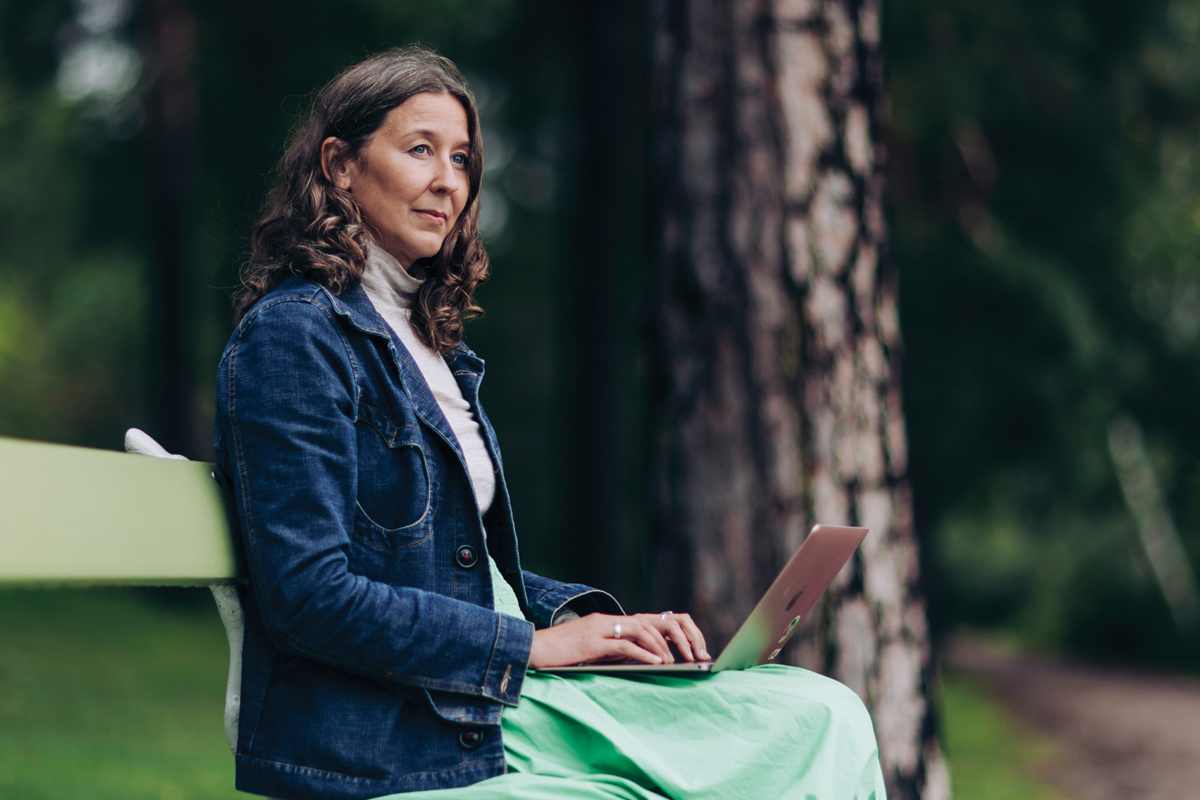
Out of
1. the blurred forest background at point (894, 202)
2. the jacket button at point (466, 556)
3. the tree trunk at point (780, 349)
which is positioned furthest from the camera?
the blurred forest background at point (894, 202)

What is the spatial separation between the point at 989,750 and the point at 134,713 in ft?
20.9

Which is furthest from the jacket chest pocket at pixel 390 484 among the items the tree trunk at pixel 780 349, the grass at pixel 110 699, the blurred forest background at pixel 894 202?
the blurred forest background at pixel 894 202

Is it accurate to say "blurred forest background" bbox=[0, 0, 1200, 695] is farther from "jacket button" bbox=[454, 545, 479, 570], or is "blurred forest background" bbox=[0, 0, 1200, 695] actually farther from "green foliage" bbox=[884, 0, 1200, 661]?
"jacket button" bbox=[454, 545, 479, 570]

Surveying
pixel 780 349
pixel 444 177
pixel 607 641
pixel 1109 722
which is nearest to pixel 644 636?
pixel 607 641

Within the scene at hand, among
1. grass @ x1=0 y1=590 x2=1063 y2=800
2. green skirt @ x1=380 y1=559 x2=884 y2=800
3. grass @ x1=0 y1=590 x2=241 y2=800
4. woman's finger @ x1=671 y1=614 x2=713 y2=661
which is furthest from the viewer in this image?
grass @ x1=0 y1=590 x2=1063 y2=800

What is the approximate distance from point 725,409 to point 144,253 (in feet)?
41.4

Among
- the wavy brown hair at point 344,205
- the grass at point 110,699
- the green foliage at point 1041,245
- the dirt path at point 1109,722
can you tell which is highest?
the wavy brown hair at point 344,205

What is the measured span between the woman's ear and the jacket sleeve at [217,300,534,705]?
378 mm

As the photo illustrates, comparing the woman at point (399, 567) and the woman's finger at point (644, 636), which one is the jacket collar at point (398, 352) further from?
the woman's finger at point (644, 636)

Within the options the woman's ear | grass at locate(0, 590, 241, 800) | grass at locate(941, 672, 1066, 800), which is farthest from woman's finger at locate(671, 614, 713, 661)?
grass at locate(941, 672, 1066, 800)

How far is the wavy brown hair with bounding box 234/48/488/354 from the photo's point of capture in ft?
7.70

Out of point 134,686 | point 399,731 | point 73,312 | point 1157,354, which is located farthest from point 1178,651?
point 399,731

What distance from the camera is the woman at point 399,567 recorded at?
206cm

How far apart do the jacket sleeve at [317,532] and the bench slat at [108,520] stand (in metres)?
0.10
